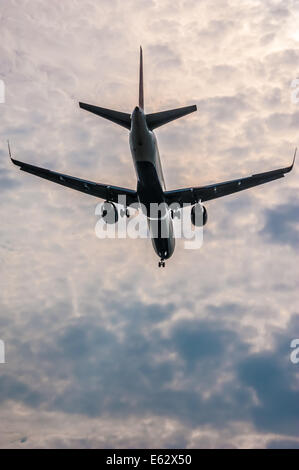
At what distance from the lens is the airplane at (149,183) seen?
4162 cm

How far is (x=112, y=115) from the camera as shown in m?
42.6

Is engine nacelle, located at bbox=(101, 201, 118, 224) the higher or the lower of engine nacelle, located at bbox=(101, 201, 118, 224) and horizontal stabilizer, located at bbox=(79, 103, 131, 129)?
the lower

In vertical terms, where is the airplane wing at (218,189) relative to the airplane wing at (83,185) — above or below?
below

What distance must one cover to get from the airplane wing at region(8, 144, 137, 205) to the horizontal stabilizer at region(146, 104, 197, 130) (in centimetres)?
765

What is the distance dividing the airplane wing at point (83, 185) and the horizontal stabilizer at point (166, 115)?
25.1 ft

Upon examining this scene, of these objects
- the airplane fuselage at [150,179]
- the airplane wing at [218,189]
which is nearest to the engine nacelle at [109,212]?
the airplane fuselage at [150,179]

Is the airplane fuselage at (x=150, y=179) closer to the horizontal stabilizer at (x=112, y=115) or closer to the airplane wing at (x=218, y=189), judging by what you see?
the airplane wing at (x=218, y=189)

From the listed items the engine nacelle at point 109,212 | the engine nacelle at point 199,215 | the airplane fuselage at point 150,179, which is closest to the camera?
the airplane fuselage at point 150,179

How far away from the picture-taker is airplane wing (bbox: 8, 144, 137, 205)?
47.4 meters

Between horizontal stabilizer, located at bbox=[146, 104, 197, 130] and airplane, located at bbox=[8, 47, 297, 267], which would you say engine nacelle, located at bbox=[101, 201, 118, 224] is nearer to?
airplane, located at bbox=[8, 47, 297, 267]

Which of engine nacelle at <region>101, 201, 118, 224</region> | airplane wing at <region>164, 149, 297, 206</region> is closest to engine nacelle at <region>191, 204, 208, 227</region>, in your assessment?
airplane wing at <region>164, 149, 297, 206</region>

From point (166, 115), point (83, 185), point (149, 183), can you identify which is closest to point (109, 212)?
point (83, 185)

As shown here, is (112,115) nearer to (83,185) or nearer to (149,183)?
(149,183)
